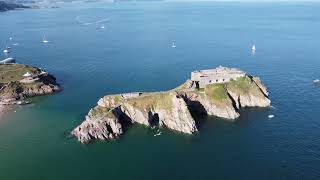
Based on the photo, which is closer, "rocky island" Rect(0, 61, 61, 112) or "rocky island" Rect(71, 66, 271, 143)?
"rocky island" Rect(71, 66, 271, 143)

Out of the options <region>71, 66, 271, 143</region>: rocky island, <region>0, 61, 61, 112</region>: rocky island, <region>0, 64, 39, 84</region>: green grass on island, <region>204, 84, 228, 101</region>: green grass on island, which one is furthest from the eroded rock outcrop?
<region>0, 64, 39, 84</region>: green grass on island

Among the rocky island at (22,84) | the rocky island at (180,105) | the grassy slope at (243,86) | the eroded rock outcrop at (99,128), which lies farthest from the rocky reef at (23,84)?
the grassy slope at (243,86)

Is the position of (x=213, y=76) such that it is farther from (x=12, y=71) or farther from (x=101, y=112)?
(x=12, y=71)

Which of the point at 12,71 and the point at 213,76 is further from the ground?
the point at 213,76

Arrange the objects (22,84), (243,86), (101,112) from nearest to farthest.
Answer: (101,112) < (243,86) < (22,84)

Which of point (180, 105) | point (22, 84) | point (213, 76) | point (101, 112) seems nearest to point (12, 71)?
point (22, 84)

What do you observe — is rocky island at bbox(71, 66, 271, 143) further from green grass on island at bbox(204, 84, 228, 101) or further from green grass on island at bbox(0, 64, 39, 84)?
green grass on island at bbox(0, 64, 39, 84)

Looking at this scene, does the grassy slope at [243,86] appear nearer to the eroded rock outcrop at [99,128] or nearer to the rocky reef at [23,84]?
the eroded rock outcrop at [99,128]

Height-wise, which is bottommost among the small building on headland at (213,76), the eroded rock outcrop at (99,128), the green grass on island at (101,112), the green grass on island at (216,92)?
the eroded rock outcrop at (99,128)
